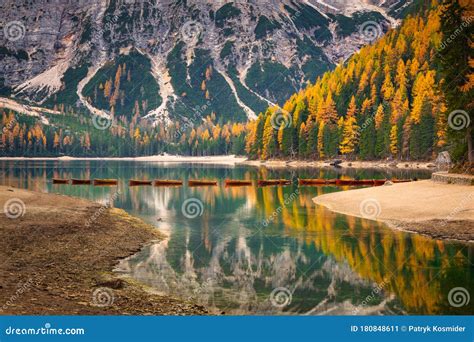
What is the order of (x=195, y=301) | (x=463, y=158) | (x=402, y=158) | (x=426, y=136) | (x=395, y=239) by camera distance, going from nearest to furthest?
(x=195, y=301) < (x=395, y=239) < (x=463, y=158) < (x=426, y=136) < (x=402, y=158)

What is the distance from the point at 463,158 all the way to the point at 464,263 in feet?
109

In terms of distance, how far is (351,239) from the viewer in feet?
120

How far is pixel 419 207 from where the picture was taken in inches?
1793

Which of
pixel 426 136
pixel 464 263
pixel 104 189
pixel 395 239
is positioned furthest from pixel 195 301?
pixel 426 136

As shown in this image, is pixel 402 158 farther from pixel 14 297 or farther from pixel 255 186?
pixel 14 297
